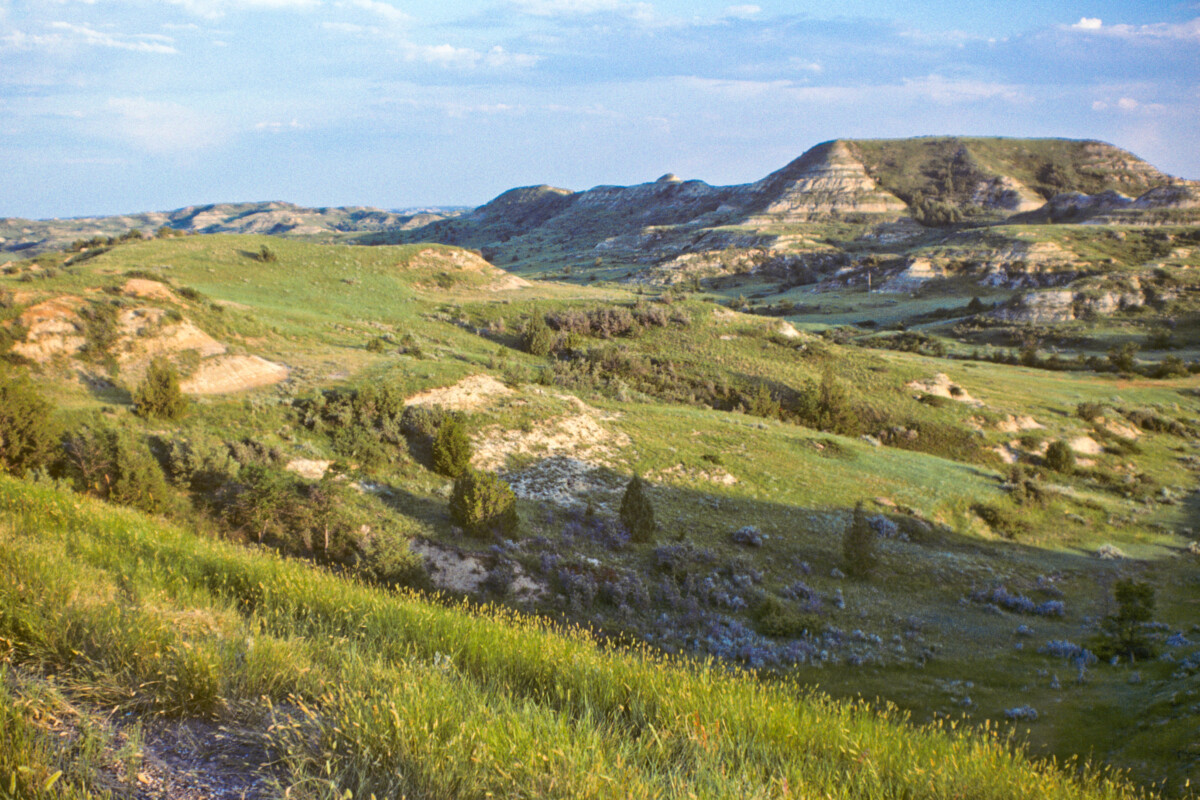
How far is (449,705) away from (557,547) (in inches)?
468

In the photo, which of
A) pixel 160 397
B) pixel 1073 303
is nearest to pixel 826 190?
pixel 1073 303

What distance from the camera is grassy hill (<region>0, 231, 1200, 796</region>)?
3.71 meters

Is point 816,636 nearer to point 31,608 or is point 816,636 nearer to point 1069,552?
point 31,608

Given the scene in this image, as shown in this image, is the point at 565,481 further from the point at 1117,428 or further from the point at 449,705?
the point at 1117,428

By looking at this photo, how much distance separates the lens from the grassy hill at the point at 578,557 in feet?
12.2

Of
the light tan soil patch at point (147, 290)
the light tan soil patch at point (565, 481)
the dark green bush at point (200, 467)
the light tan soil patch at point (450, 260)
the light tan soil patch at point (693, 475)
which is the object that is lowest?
the light tan soil patch at point (693, 475)

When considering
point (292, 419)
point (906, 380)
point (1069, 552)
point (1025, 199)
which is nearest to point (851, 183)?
point (1025, 199)

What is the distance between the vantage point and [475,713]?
12.0 ft

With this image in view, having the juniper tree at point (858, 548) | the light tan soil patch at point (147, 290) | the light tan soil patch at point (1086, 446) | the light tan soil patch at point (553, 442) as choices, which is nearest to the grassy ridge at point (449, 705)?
the juniper tree at point (858, 548)

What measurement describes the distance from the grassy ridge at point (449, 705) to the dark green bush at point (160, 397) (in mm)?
13773

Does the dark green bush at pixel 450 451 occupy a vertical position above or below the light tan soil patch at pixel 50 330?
below

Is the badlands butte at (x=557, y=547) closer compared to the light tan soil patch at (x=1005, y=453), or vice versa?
the badlands butte at (x=557, y=547)

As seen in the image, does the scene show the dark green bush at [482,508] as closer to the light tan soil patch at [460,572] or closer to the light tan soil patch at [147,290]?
the light tan soil patch at [460,572]

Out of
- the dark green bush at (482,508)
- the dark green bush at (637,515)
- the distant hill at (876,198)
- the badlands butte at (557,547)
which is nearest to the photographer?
the badlands butte at (557,547)
